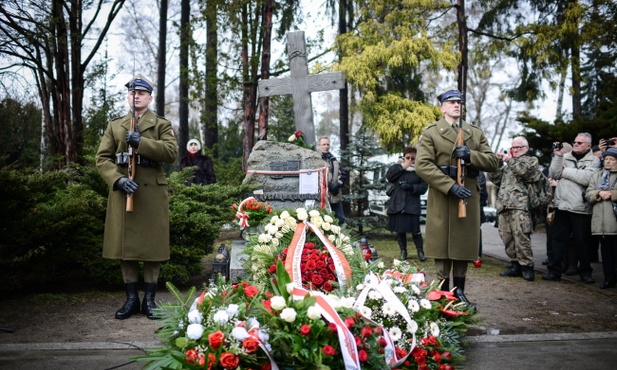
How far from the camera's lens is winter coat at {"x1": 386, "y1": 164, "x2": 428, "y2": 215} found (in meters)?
10.9

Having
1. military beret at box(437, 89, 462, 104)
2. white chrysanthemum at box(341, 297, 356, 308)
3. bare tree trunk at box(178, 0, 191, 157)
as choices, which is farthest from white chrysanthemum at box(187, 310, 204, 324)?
bare tree trunk at box(178, 0, 191, 157)

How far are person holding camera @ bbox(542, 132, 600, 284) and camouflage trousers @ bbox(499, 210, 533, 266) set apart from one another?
1.49ft

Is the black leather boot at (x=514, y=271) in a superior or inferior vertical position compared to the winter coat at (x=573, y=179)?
inferior

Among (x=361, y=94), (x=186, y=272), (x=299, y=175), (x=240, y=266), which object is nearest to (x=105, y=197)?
(x=186, y=272)

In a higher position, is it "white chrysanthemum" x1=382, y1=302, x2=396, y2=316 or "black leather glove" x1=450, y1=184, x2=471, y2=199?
"black leather glove" x1=450, y1=184, x2=471, y2=199

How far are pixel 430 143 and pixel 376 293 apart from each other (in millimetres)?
2261

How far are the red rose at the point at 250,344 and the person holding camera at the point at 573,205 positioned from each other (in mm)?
6544

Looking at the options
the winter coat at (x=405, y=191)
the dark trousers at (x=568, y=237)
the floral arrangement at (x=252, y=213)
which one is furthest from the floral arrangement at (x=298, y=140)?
the dark trousers at (x=568, y=237)

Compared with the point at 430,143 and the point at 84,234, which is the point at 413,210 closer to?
the point at 430,143

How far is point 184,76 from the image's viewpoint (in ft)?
65.9

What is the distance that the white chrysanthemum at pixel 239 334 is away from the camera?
3.44 metres

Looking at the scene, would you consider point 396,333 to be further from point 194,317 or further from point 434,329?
point 194,317

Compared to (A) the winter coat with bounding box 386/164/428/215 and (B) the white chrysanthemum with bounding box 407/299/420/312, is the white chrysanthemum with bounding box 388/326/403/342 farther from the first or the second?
(A) the winter coat with bounding box 386/164/428/215

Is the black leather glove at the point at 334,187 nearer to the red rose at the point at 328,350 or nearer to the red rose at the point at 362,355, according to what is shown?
the red rose at the point at 362,355
